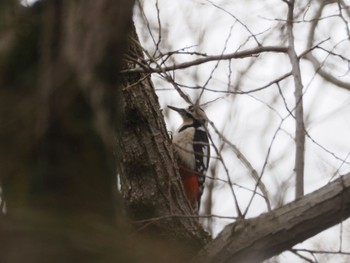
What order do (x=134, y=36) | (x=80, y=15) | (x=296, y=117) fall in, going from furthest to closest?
1. (x=134, y=36)
2. (x=296, y=117)
3. (x=80, y=15)

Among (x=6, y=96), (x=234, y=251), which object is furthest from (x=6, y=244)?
(x=234, y=251)

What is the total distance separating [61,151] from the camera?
1.96 meters

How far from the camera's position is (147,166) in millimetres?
4703

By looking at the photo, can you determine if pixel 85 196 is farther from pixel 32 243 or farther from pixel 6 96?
pixel 6 96

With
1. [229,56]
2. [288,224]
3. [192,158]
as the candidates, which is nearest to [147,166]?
[229,56]

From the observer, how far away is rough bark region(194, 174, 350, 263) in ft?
10.7

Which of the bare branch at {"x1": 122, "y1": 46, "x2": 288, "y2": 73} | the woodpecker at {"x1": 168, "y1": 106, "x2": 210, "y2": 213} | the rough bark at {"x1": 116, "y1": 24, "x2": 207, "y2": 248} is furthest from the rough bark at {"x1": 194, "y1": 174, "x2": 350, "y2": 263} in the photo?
the woodpecker at {"x1": 168, "y1": 106, "x2": 210, "y2": 213}

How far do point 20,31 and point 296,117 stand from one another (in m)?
2.06

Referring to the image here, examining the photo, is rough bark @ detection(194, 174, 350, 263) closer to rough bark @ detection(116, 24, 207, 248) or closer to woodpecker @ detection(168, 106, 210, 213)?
rough bark @ detection(116, 24, 207, 248)

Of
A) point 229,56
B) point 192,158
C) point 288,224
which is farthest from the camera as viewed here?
point 192,158

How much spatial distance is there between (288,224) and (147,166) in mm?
1532

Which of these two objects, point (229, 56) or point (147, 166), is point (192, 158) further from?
point (229, 56)

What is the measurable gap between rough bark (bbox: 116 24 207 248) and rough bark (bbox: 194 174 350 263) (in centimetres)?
116

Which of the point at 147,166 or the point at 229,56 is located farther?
the point at 147,166
